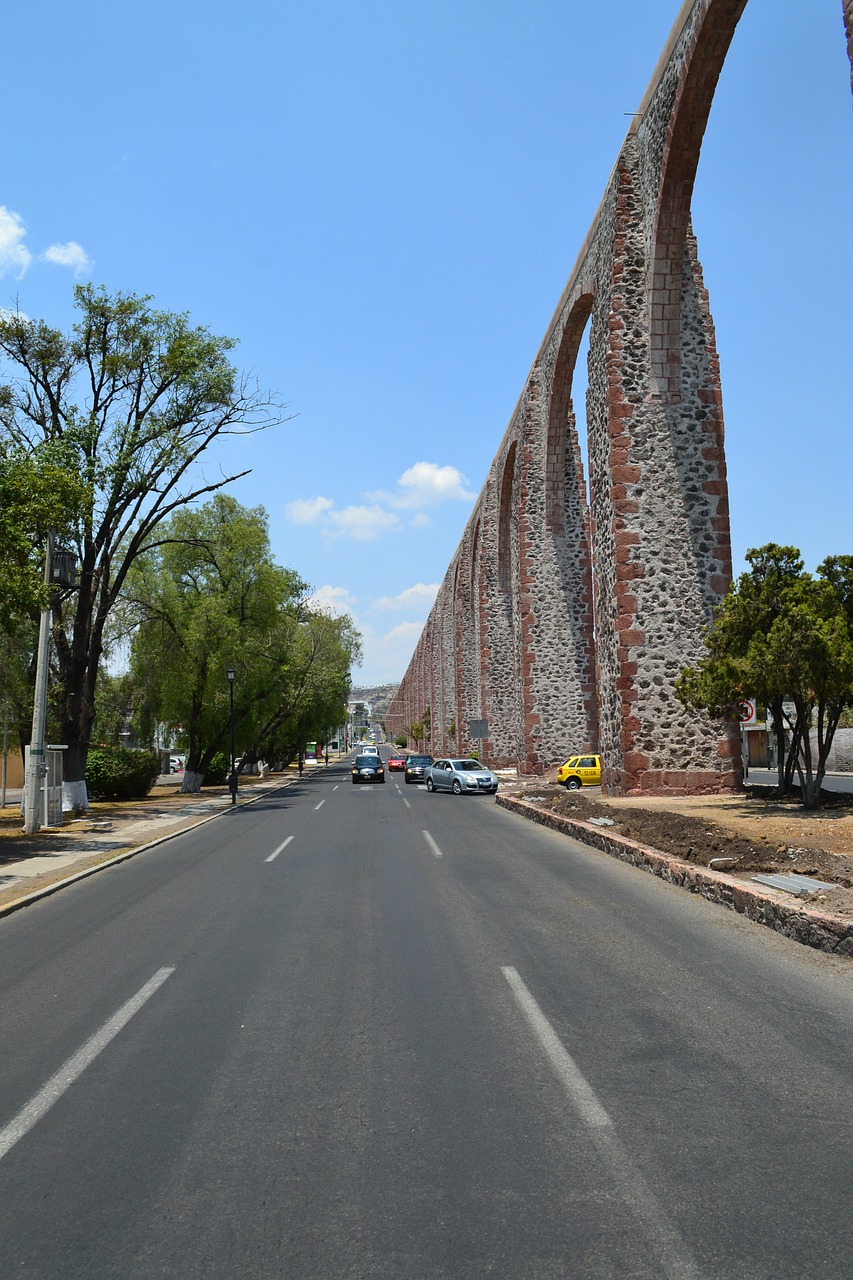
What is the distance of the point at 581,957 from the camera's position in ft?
23.9

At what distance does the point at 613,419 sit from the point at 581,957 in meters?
15.7

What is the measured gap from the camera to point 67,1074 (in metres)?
4.96

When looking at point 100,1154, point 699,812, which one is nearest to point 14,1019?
point 100,1154

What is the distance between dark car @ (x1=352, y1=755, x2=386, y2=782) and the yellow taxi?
1727cm

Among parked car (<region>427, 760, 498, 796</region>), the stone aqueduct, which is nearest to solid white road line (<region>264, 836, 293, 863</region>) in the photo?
the stone aqueduct

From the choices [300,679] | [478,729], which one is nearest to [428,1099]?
[478,729]

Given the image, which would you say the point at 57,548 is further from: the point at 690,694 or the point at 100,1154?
the point at 100,1154

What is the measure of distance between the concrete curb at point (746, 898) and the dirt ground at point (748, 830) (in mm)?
240

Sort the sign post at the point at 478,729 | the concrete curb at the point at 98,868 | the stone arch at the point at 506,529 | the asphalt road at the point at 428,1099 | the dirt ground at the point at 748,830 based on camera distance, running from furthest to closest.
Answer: the sign post at the point at 478,729
the stone arch at the point at 506,529
the concrete curb at the point at 98,868
the dirt ground at the point at 748,830
the asphalt road at the point at 428,1099

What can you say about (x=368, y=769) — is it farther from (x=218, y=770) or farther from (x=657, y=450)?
(x=657, y=450)

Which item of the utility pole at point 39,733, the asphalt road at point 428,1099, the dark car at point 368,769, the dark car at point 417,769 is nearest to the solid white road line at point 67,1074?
the asphalt road at point 428,1099

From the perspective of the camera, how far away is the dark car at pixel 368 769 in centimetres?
4807

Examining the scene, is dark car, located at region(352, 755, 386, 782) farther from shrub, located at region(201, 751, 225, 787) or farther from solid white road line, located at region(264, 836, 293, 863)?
solid white road line, located at region(264, 836, 293, 863)

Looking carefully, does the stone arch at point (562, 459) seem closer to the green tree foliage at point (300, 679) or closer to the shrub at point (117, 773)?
the green tree foliage at point (300, 679)
